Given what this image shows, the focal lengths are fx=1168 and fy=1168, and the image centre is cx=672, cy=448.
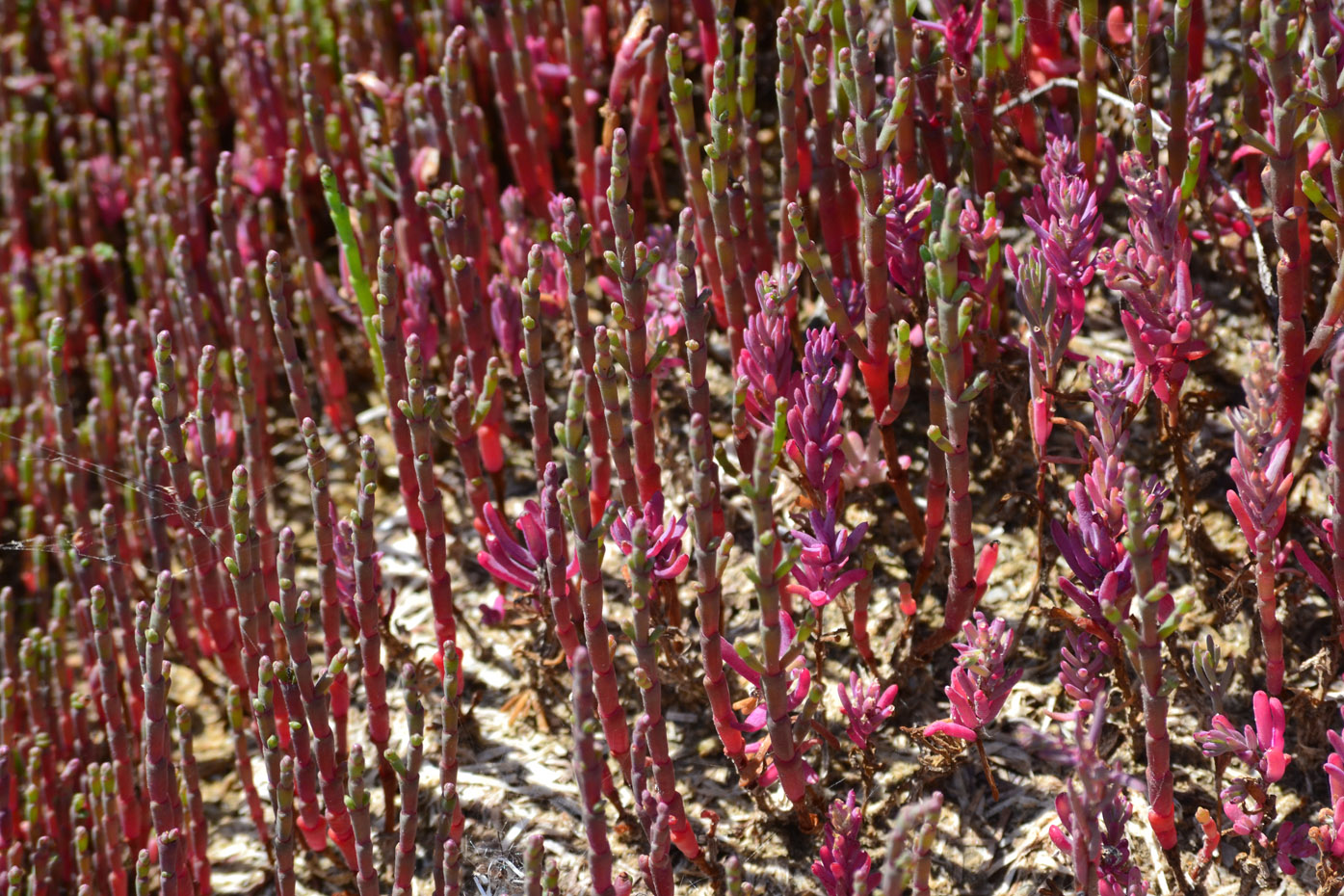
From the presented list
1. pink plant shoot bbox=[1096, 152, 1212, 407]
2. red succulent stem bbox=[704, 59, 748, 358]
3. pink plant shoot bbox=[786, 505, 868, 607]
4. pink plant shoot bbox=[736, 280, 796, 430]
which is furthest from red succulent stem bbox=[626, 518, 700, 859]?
pink plant shoot bbox=[1096, 152, 1212, 407]

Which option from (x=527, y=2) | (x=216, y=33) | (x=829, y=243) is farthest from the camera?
(x=216, y=33)

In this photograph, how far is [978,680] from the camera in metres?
1.71

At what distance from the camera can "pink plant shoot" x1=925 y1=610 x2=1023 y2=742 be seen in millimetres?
1657

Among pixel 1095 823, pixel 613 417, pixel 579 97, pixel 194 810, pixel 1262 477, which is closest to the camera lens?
pixel 1095 823

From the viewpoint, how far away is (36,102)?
3658 mm

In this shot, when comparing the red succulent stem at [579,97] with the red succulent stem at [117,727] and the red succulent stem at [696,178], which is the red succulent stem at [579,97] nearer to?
the red succulent stem at [696,178]

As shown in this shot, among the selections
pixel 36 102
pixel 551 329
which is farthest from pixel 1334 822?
pixel 36 102

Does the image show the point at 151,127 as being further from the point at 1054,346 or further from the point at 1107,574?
the point at 1107,574

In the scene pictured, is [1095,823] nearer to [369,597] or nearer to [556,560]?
[556,560]

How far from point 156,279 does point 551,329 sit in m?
0.94

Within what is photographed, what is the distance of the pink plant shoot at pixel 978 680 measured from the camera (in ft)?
5.44

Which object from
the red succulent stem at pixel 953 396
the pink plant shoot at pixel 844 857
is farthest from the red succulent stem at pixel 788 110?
the pink plant shoot at pixel 844 857

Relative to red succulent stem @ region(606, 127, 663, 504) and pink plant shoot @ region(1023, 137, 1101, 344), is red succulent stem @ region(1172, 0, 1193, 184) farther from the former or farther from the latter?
red succulent stem @ region(606, 127, 663, 504)

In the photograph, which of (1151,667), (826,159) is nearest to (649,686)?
(1151,667)
